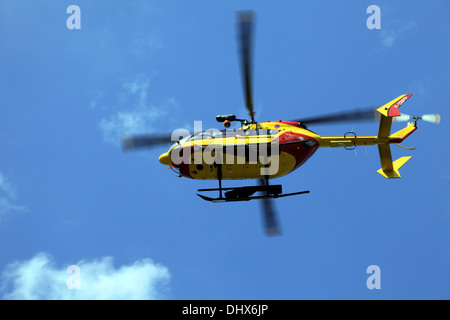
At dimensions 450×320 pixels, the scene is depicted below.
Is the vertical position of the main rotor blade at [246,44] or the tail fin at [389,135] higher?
the main rotor blade at [246,44]

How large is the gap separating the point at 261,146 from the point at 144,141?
4.74 metres

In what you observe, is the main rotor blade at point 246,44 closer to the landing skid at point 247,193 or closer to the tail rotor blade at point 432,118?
the landing skid at point 247,193

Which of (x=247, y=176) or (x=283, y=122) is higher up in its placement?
(x=283, y=122)

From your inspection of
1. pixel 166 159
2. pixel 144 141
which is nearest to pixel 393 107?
pixel 166 159

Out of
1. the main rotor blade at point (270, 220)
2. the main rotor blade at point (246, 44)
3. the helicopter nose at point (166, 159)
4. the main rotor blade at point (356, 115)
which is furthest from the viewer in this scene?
the helicopter nose at point (166, 159)

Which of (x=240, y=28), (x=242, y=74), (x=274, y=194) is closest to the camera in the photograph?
(x=240, y=28)

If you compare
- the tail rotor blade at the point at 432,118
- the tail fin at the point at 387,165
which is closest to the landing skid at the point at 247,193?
the tail fin at the point at 387,165

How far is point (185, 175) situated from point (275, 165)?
372cm

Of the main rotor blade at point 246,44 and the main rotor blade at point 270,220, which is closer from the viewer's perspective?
the main rotor blade at point 246,44

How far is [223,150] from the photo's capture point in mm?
16281

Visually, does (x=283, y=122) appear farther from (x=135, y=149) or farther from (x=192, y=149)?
(x=135, y=149)

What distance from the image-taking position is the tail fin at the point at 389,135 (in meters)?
16.4

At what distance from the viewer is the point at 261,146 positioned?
16.1 metres
